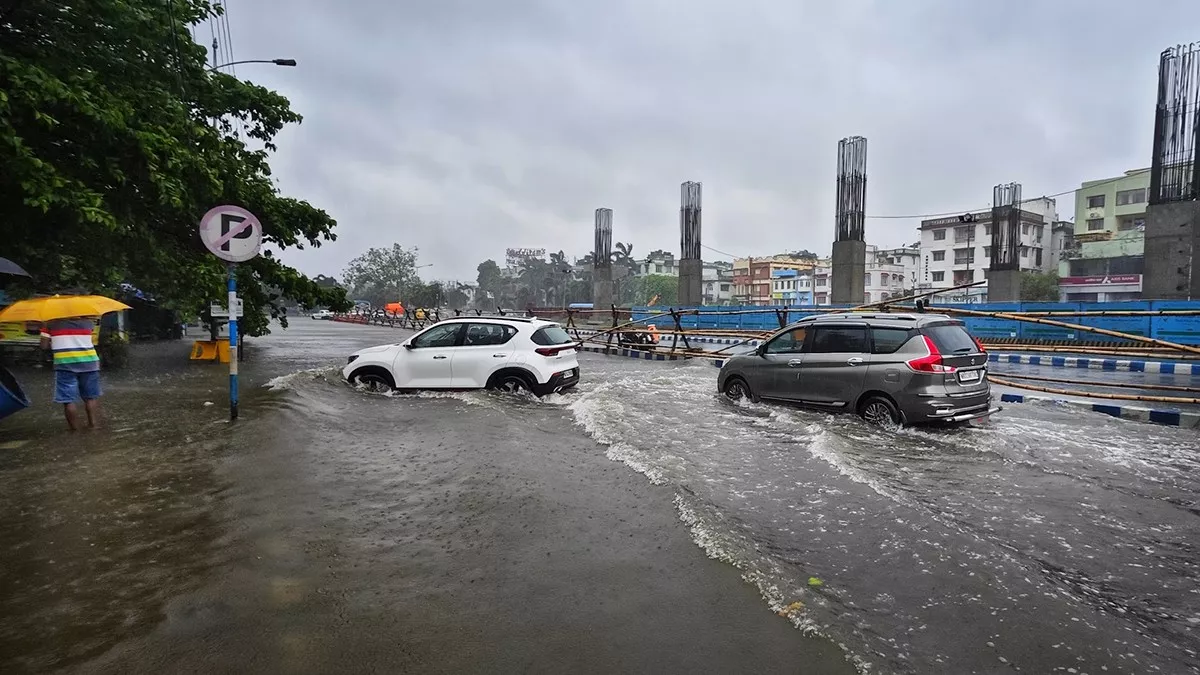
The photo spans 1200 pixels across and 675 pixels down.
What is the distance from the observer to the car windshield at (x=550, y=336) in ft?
34.9

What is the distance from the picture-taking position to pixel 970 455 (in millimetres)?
6746

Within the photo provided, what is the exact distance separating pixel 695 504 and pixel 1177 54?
26.5m

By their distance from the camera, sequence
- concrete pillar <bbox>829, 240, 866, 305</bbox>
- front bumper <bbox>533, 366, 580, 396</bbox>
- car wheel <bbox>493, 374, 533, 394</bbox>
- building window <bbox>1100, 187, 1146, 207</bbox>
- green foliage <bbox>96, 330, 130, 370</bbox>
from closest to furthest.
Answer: front bumper <bbox>533, 366, 580, 396</bbox> → car wheel <bbox>493, 374, 533, 394</bbox> → green foliage <bbox>96, 330, 130, 370</bbox> → concrete pillar <bbox>829, 240, 866, 305</bbox> → building window <bbox>1100, 187, 1146, 207</bbox>

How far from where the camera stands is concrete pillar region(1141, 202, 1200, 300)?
67.1 feet

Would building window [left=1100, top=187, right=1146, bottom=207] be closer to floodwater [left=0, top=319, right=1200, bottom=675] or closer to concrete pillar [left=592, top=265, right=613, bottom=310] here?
concrete pillar [left=592, top=265, right=613, bottom=310]

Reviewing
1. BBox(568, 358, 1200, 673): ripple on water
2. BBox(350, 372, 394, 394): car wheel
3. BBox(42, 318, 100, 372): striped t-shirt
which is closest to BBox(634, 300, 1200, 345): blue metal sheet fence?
BBox(568, 358, 1200, 673): ripple on water

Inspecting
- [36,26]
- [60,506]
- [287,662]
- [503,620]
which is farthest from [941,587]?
[36,26]

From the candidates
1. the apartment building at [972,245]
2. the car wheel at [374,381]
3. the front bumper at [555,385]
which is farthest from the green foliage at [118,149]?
the apartment building at [972,245]

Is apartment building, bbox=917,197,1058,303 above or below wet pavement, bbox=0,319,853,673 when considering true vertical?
above

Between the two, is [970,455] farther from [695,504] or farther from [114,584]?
[114,584]

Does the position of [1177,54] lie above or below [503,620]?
above

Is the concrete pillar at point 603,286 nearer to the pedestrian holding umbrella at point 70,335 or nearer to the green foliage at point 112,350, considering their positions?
the green foliage at point 112,350

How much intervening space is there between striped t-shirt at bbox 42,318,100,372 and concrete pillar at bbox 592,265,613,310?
34.9 m

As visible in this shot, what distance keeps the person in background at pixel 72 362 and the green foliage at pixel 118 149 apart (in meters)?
1.75
